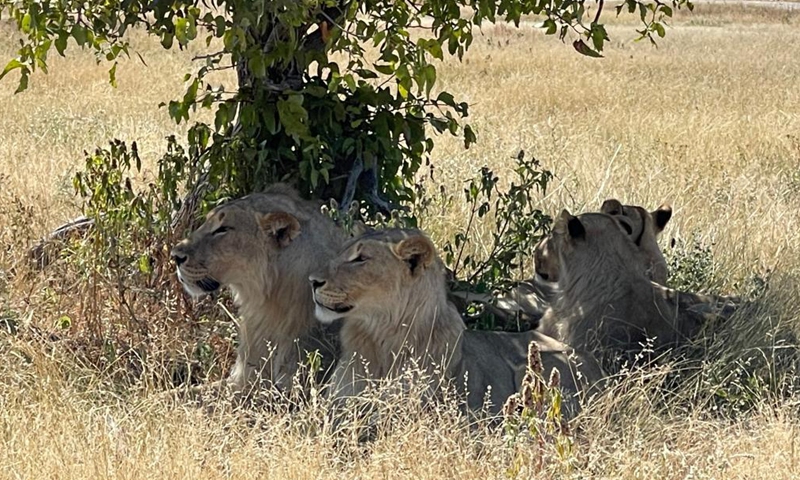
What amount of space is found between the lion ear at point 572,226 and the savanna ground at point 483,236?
823 mm

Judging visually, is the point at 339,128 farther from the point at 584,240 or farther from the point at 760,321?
the point at 760,321

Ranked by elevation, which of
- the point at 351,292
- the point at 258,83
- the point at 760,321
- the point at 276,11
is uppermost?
the point at 276,11

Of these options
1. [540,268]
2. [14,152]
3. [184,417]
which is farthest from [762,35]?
[184,417]

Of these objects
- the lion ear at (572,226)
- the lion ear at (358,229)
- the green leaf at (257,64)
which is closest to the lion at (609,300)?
the lion ear at (572,226)

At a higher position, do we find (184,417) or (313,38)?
(313,38)

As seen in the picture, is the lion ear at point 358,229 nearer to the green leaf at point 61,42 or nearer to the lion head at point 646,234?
the green leaf at point 61,42

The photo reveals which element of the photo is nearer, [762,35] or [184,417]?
[184,417]

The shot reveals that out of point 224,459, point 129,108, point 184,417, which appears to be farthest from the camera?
point 129,108

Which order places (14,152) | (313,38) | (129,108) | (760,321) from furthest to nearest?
(129,108) → (14,152) → (313,38) → (760,321)

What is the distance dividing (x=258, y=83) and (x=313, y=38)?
44 cm

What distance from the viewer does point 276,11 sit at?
18.1ft

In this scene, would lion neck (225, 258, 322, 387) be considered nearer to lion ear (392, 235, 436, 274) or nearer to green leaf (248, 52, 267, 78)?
lion ear (392, 235, 436, 274)

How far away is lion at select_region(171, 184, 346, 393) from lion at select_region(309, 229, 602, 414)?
0.87ft

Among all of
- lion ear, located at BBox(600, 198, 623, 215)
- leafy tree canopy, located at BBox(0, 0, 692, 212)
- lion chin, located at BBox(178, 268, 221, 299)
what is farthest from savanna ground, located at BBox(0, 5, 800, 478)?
leafy tree canopy, located at BBox(0, 0, 692, 212)
